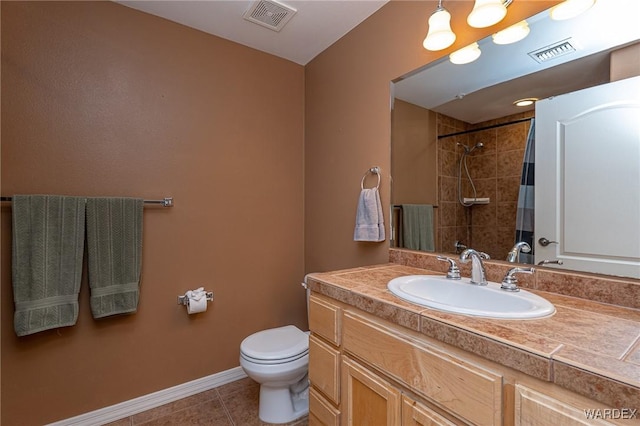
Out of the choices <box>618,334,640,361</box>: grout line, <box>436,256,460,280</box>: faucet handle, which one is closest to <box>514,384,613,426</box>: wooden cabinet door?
<box>618,334,640,361</box>: grout line

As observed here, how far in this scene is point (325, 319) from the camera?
1.22 meters

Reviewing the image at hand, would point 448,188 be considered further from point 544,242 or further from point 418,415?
point 418,415

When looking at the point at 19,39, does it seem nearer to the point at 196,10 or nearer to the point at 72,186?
the point at 72,186

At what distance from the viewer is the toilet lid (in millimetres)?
1584

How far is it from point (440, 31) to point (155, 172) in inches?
68.8

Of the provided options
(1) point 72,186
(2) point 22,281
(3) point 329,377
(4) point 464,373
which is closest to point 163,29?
(1) point 72,186

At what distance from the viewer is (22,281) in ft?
4.76

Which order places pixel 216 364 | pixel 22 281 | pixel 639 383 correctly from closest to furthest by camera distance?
pixel 639 383, pixel 22 281, pixel 216 364

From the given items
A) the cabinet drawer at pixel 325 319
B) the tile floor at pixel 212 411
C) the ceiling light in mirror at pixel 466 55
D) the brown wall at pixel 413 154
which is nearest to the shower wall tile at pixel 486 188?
the brown wall at pixel 413 154

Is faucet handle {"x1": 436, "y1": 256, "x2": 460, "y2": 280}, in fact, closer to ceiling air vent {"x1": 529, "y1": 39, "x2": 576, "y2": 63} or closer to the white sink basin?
the white sink basin

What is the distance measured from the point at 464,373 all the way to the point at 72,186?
2015mm

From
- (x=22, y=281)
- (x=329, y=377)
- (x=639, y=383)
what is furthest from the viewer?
(x=22, y=281)

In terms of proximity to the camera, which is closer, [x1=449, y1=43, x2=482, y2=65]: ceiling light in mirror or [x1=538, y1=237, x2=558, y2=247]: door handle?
[x1=538, y1=237, x2=558, y2=247]: door handle

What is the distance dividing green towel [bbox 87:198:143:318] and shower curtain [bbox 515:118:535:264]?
1960 millimetres
